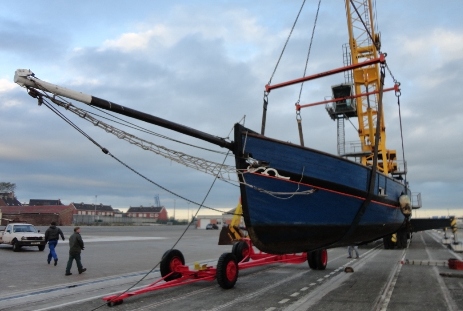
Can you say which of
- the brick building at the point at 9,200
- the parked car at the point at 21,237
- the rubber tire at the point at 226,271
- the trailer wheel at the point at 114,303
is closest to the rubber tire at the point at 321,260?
the rubber tire at the point at 226,271

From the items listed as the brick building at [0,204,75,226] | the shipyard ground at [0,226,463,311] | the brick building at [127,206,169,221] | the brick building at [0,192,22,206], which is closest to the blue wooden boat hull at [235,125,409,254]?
the shipyard ground at [0,226,463,311]

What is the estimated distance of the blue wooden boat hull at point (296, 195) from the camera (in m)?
7.75

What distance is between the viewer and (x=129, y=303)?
24.0ft

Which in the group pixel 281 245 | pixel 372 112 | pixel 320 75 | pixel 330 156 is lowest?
pixel 281 245

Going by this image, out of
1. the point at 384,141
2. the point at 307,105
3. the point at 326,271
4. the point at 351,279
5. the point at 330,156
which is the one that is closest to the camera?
the point at 330,156

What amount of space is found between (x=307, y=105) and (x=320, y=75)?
4.40 metres

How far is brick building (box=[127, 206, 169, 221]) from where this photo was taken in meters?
113

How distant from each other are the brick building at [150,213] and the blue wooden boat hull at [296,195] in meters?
106

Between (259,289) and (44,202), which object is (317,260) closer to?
(259,289)

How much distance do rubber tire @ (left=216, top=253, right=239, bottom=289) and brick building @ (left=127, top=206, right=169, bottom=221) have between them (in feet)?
344

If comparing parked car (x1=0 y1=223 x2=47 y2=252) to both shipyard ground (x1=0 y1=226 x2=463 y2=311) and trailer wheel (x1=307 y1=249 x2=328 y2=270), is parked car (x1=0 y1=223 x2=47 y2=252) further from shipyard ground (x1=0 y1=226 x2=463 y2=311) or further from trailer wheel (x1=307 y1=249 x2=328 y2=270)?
trailer wheel (x1=307 y1=249 x2=328 y2=270)

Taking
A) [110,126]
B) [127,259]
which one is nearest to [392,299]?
[110,126]

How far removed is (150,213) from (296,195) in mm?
110210

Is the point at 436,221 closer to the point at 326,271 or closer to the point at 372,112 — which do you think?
the point at 372,112
